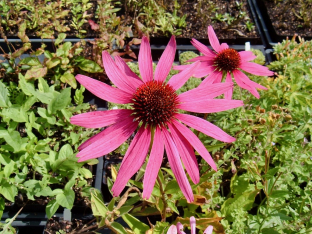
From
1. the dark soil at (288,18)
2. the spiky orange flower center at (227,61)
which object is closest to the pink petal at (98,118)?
the spiky orange flower center at (227,61)

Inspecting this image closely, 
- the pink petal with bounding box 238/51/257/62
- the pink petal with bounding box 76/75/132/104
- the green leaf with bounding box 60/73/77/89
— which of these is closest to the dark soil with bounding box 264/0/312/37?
the pink petal with bounding box 238/51/257/62

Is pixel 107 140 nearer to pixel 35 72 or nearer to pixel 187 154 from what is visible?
pixel 187 154

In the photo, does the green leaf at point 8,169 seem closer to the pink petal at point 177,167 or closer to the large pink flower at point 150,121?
the large pink flower at point 150,121

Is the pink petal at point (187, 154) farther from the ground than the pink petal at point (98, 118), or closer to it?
closer to it

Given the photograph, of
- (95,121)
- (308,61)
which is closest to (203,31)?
(308,61)

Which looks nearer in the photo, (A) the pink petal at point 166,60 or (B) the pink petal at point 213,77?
(A) the pink petal at point 166,60

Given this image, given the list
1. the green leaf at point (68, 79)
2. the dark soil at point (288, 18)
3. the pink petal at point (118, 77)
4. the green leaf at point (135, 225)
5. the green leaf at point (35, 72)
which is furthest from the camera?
the dark soil at point (288, 18)

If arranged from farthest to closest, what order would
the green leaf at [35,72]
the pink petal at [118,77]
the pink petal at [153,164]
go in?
the green leaf at [35,72] → the pink petal at [118,77] → the pink petal at [153,164]
